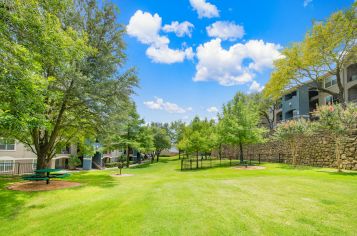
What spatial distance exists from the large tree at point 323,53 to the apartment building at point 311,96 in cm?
277

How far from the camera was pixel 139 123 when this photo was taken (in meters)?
37.3

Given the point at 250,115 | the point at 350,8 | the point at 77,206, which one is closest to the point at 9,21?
the point at 77,206

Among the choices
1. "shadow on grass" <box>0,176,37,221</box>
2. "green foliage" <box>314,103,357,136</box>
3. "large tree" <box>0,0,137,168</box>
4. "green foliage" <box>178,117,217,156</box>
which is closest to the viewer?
"shadow on grass" <box>0,176,37,221</box>

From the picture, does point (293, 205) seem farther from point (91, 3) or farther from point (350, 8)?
point (350, 8)

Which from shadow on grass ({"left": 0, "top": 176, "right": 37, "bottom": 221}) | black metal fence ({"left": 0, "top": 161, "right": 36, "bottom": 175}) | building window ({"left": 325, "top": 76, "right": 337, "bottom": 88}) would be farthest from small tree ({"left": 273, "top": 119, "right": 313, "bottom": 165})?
black metal fence ({"left": 0, "top": 161, "right": 36, "bottom": 175})

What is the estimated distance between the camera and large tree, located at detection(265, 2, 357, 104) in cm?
2380

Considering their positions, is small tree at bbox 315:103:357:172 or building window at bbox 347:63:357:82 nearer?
small tree at bbox 315:103:357:172

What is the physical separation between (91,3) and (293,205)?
19505mm

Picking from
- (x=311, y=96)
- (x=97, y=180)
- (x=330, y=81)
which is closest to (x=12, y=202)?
(x=97, y=180)

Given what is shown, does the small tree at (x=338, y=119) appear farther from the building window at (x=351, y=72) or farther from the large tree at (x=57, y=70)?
the building window at (x=351, y=72)

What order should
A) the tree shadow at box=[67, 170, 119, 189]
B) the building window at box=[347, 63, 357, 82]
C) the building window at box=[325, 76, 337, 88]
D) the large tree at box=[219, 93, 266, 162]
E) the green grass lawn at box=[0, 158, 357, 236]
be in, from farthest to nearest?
the building window at box=[325, 76, 337, 88] → the building window at box=[347, 63, 357, 82] → the large tree at box=[219, 93, 266, 162] → the tree shadow at box=[67, 170, 119, 189] → the green grass lawn at box=[0, 158, 357, 236]

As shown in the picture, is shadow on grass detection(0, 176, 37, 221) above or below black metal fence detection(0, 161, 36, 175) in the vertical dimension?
above

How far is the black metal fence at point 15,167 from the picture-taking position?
2333cm

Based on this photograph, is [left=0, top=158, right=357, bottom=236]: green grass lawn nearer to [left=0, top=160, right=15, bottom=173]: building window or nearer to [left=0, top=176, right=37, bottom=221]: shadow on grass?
[left=0, top=176, right=37, bottom=221]: shadow on grass
